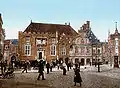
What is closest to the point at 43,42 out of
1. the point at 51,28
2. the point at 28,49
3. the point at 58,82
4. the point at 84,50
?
the point at 28,49

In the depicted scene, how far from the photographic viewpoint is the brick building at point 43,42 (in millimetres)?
60188

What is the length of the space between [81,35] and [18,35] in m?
15.9

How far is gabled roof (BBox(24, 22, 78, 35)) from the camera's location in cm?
6275

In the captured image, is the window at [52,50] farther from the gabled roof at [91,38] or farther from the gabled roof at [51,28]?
the gabled roof at [91,38]

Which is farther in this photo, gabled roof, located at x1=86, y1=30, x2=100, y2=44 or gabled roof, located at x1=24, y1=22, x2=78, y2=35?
gabled roof, located at x1=86, y1=30, x2=100, y2=44

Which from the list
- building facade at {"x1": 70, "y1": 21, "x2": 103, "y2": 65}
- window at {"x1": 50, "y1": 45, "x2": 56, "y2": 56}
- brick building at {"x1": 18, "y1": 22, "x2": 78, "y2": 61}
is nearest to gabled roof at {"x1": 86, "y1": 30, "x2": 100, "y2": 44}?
building facade at {"x1": 70, "y1": 21, "x2": 103, "y2": 65}

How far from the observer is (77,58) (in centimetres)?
6462

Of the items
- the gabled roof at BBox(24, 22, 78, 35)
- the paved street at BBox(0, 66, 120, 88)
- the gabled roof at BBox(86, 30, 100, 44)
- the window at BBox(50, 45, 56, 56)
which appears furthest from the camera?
the gabled roof at BBox(86, 30, 100, 44)

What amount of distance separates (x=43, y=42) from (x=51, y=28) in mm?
5025

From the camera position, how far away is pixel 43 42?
61469 millimetres

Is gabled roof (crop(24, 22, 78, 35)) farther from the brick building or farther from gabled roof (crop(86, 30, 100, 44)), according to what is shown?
gabled roof (crop(86, 30, 100, 44))

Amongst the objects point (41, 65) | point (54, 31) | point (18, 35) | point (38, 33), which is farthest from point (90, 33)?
point (41, 65)

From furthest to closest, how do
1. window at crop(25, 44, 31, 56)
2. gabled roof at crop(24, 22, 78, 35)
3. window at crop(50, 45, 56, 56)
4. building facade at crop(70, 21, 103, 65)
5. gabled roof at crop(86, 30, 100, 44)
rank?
gabled roof at crop(86, 30, 100, 44) < building facade at crop(70, 21, 103, 65) < gabled roof at crop(24, 22, 78, 35) < window at crop(50, 45, 56, 56) < window at crop(25, 44, 31, 56)

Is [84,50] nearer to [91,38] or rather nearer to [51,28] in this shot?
[91,38]
